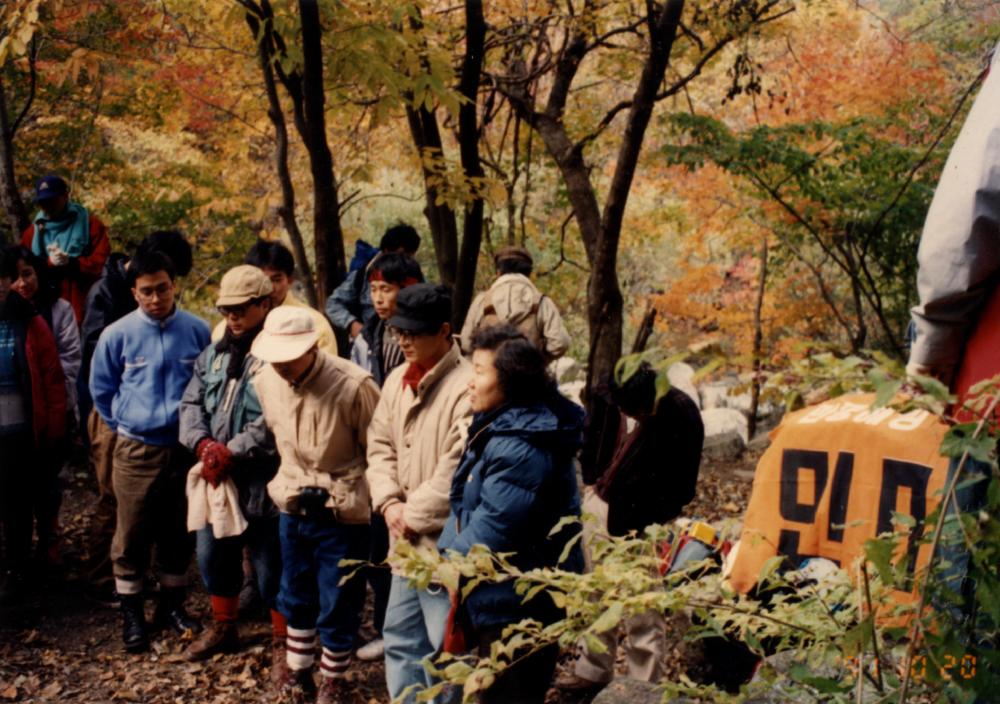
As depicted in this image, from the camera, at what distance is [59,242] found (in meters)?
6.54

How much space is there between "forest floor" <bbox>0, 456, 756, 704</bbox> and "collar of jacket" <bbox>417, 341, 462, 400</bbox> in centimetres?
177

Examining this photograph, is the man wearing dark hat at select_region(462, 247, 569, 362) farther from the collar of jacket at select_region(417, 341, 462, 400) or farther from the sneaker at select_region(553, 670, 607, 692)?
the collar of jacket at select_region(417, 341, 462, 400)

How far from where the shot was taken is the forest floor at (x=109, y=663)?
479 cm

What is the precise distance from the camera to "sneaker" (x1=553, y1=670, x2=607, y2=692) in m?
4.77

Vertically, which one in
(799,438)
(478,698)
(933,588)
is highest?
(933,588)

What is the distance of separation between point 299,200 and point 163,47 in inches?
157

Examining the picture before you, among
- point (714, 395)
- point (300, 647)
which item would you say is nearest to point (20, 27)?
point (300, 647)

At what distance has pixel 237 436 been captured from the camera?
4.77 meters

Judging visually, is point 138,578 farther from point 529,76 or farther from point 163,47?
point 163,47

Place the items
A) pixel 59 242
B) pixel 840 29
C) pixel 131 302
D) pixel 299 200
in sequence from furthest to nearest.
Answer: pixel 299 200, pixel 840 29, pixel 59 242, pixel 131 302

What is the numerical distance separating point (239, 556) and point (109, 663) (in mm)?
879

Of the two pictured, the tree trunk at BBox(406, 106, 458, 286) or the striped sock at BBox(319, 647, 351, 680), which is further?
→ the tree trunk at BBox(406, 106, 458, 286)

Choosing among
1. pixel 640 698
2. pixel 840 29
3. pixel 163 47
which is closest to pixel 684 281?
pixel 840 29

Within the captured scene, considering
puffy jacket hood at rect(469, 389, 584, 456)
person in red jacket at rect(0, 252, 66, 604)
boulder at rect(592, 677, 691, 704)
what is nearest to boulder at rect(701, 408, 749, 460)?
person in red jacket at rect(0, 252, 66, 604)
